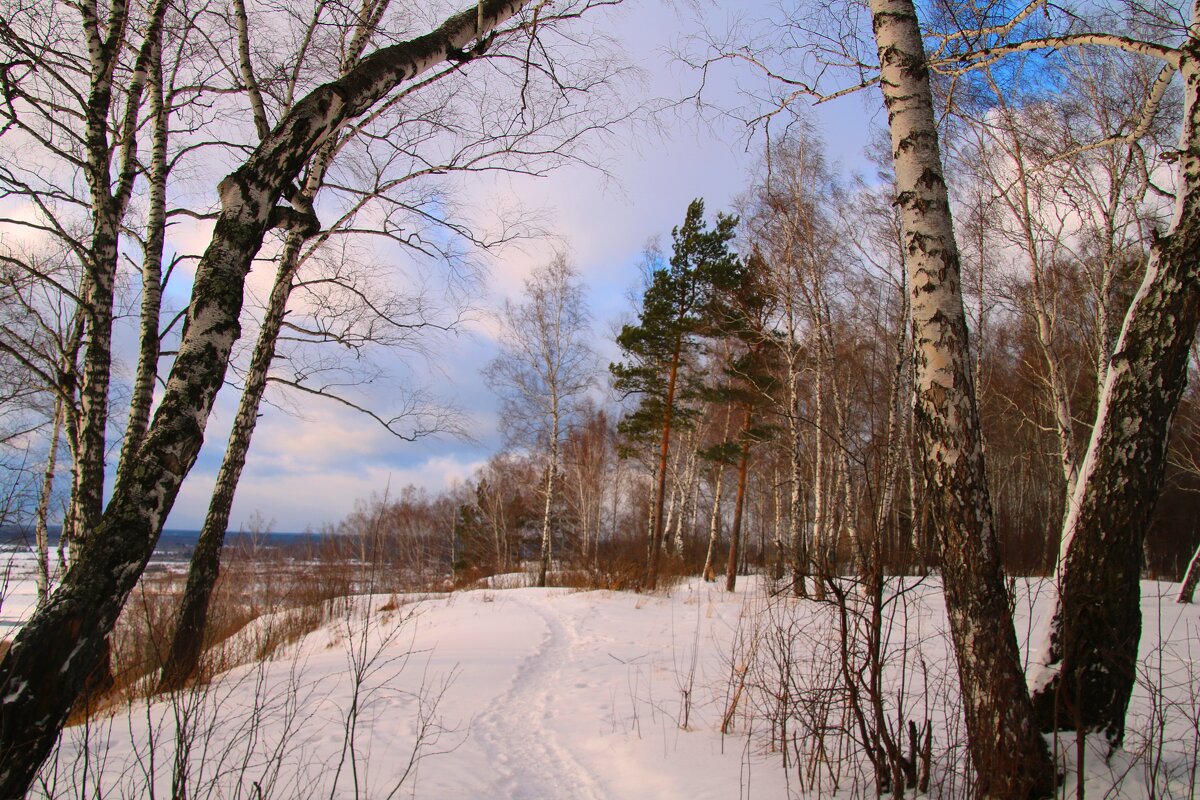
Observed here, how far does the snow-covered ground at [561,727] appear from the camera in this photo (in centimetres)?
252

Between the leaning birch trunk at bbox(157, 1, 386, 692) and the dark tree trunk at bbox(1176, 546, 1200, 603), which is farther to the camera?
Answer: the dark tree trunk at bbox(1176, 546, 1200, 603)

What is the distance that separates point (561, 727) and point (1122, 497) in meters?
3.71

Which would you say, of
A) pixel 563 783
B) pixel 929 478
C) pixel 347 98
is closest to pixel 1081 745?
pixel 929 478

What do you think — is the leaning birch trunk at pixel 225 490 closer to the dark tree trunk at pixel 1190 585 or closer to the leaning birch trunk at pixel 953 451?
the leaning birch trunk at pixel 953 451

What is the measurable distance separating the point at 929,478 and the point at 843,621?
75 centimetres

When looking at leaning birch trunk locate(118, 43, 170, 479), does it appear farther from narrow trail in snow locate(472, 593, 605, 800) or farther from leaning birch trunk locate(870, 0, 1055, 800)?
leaning birch trunk locate(870, 0, 1055, 800)

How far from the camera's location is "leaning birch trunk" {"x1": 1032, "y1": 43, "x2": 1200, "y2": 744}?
8.37 feet

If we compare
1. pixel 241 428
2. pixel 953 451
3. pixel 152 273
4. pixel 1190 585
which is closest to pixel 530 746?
pixel 953 451

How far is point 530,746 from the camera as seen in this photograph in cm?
385

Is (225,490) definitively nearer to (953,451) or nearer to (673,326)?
(953,451)

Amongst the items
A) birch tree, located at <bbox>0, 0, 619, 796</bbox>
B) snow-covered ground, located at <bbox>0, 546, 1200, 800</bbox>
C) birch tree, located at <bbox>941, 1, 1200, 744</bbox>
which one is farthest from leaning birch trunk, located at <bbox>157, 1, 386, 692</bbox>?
birch tree, located at <bbox>941, 1, 1200, 744</bbox>

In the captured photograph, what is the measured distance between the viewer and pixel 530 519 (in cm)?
3164

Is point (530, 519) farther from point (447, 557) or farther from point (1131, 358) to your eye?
point (1131, 358)

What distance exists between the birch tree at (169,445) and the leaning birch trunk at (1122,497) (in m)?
3.63
